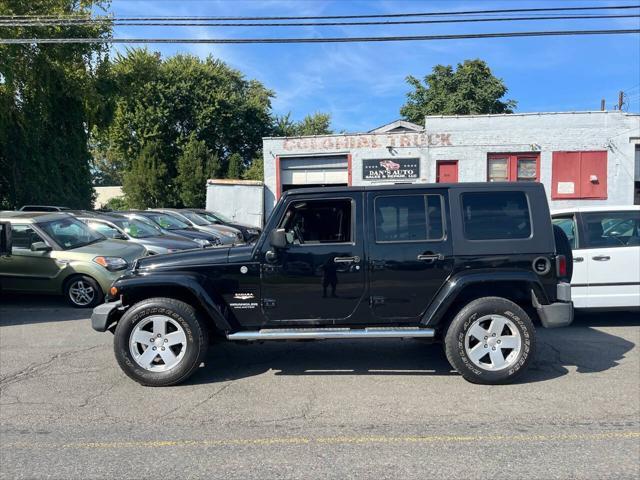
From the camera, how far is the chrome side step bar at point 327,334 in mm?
4977

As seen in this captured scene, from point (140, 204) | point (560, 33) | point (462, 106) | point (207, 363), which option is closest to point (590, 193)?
point (560, 33)

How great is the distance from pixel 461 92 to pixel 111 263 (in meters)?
35.2

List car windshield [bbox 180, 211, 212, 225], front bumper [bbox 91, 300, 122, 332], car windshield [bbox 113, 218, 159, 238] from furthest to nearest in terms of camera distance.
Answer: car windshield [bbox 180, 211, 212, 225]
car windshield [bbox 113, 218, 159, 238]
front bumper [bbox 91, 300, 122, 332]

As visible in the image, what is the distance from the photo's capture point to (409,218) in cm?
512

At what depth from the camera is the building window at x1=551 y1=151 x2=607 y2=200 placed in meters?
21.9

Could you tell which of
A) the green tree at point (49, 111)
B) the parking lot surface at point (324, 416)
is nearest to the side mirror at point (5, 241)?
the parking lot surface at point (324, 416)

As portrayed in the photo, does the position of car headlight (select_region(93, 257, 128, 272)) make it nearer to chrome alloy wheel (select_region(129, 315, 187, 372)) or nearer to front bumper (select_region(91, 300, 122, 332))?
front bumper (select_region(91, 300, 122, 332))

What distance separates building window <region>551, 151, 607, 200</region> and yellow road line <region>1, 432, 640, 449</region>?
66.4ft

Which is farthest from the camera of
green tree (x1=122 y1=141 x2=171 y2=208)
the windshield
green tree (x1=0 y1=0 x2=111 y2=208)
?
green tree (x1=122 y1=141 x2=171 y2=208)

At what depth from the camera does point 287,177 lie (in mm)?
24969

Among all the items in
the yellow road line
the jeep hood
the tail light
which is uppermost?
the jeep hood

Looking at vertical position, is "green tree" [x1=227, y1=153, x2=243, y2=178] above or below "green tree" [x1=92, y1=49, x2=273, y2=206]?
below

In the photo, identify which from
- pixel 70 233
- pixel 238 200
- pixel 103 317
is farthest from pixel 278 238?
pixel 238 200

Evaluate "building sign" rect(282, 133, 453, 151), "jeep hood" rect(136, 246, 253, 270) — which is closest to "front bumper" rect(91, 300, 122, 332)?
"jeep hood" rect(136, 246, 253, 270)
